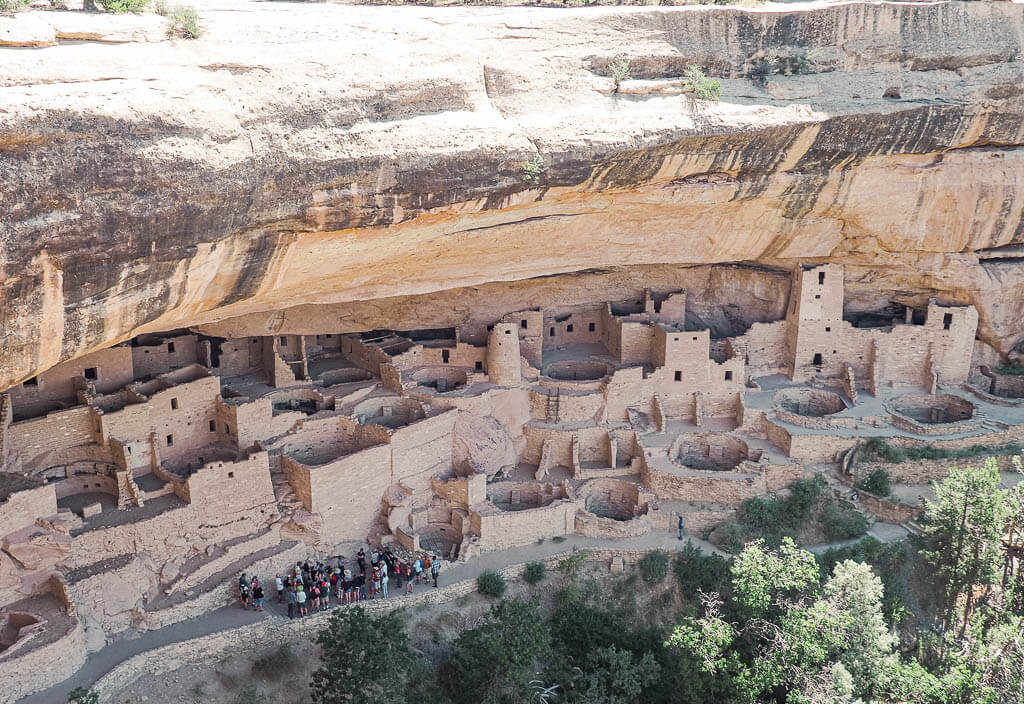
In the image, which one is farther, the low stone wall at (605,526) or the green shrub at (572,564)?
the low stone wall at (605,526)

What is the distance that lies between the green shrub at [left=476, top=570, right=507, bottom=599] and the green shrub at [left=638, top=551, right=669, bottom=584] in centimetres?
258

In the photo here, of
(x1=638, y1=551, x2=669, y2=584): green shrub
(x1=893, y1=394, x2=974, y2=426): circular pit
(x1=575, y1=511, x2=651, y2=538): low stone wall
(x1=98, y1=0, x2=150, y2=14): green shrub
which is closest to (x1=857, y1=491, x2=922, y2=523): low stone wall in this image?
(x1=893, y1=394, x2=974, y2=426): circular pit

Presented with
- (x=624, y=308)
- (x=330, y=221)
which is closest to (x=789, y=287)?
(x=624, y=308)

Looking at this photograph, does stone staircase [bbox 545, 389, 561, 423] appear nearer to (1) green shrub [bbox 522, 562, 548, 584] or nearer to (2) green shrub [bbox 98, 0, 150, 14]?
(1) green shrub [bbox 522, 562, 548, 584]

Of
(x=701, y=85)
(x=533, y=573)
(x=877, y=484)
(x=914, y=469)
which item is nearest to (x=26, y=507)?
(x=533, y=573)

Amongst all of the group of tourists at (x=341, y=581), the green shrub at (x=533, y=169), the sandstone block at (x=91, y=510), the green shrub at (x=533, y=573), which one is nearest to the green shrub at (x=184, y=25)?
the green shrub at (x=533, y=169)

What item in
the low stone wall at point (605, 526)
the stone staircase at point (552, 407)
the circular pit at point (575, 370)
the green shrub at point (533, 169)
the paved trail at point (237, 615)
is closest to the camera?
the paved trail at point (237, 615)

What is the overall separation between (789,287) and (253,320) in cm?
1058

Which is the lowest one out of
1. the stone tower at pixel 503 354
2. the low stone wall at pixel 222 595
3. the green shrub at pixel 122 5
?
the low stone wall at pixel 222 595

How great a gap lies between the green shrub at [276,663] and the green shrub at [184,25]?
326 inches

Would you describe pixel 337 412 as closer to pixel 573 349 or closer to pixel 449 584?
pixel 449 584

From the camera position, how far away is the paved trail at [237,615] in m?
13.0

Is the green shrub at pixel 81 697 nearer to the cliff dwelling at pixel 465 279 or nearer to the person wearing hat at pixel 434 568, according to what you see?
the cliff dwelling at pixel 465 279

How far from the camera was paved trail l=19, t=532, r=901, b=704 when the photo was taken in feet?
42.6
